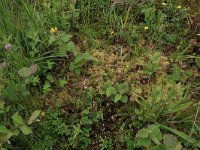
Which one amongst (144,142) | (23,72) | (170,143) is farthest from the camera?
(23,72)

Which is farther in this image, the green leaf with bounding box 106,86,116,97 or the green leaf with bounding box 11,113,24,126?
the green leaf with bounding box 106,86,116,97

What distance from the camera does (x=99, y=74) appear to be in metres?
2.53

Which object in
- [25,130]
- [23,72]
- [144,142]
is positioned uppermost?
[23,72]

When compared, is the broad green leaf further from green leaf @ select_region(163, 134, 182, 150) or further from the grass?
green leaf @ select_region(163, 134, 182, 150)

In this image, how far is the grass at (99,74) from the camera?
7.36 ft

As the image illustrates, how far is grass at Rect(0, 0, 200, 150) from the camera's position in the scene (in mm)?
2244

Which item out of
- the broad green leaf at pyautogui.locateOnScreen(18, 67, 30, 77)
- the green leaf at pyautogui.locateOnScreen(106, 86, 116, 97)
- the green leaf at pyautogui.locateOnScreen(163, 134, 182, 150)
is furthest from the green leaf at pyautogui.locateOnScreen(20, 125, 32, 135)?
the green leaf at pyautogui.locateOnScreen(163, 134, 182, 150)

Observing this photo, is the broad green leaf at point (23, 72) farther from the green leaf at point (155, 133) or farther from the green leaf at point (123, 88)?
the green leaf at point (155, 133)

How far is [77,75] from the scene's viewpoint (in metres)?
2.57

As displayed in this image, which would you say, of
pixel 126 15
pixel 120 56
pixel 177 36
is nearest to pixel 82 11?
pixel 126 15

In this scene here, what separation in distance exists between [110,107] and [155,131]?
1.38 feet

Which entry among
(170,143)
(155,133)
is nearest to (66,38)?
(155,133)

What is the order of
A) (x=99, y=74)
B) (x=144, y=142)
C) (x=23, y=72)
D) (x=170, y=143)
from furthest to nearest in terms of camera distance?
(x=99, y=74), (x=23, y=72), (x=144, y=142), (x=170, y=143)

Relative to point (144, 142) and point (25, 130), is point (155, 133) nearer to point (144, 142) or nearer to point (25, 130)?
point (144, 142)
